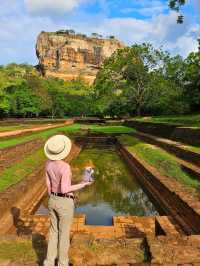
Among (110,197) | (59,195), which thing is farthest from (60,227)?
(110,197)

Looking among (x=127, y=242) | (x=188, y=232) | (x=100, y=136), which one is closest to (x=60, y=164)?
(x=127, y=242)

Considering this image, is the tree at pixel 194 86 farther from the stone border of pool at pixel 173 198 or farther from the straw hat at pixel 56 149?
the straw hat at pixel 56 149

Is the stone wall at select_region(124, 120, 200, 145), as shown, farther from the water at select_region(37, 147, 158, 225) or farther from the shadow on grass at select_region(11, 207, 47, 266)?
the shadow on grass at select_region(11, 207, 47, 266)

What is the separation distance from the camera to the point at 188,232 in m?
6.36

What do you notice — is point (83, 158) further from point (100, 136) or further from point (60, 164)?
point (60, 164)

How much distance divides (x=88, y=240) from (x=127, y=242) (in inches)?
22.3

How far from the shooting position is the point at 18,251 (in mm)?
4391

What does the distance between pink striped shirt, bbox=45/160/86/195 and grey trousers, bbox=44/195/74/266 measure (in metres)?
0.12

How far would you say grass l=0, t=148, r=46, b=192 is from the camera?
30.2 ft

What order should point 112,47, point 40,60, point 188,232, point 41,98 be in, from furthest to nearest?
point 112,47, point 40,60, point 41,98, point 188,232

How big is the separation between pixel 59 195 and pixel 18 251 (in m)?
1.32

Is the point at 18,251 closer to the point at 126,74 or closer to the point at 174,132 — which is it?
the point at 174,132

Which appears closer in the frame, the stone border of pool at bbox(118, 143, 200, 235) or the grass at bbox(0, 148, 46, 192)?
the stone border of pool at bbox(118, 143, 200, 235)

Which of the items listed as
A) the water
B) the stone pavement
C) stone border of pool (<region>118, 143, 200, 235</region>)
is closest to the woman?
the stone pavement
